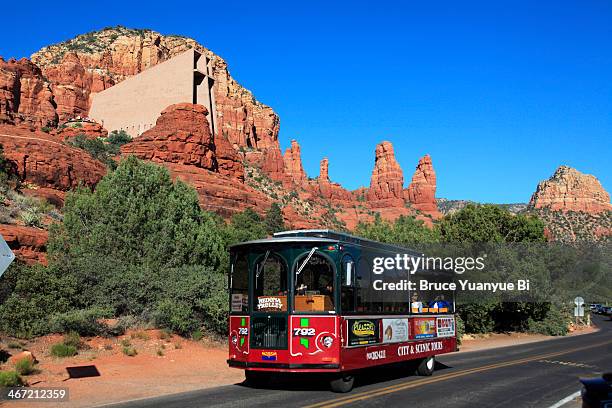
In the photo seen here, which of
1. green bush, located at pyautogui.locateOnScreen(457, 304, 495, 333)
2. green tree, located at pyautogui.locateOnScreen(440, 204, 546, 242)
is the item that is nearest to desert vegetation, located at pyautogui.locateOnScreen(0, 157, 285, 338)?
green bush, located at pyautogui.locateOnScreen(457, 304, 495, 333)

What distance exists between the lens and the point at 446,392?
44.9 feet

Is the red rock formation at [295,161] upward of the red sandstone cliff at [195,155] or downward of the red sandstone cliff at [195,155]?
upward

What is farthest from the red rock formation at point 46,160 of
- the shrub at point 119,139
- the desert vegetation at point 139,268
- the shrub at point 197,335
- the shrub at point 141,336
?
the shrub at point 119,139

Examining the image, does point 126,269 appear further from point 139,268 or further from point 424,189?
point 424,189

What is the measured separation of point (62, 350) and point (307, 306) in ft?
31.9

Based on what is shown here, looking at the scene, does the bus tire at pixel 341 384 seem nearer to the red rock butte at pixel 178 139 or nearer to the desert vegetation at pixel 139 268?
the desert vegetation at pixel 139 268

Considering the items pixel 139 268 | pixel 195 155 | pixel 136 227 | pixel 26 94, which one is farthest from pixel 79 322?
pixel 26 94

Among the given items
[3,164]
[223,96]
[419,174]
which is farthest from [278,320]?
[419,174]

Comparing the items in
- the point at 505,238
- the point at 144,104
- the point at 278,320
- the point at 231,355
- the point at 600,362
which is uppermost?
the point at 144,104

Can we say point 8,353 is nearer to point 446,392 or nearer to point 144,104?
point 446,392

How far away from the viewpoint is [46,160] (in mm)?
50031

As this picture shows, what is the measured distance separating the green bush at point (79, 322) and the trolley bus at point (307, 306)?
9.23m

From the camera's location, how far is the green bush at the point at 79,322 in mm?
20016

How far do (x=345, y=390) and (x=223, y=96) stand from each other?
147m
